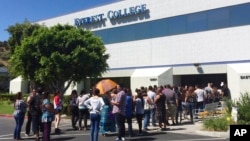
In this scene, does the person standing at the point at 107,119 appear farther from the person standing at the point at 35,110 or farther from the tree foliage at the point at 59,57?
the tree foliage at the point at 59,57

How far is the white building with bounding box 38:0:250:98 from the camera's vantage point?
27.0m

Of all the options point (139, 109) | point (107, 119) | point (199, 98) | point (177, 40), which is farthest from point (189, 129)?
point (177, 40)

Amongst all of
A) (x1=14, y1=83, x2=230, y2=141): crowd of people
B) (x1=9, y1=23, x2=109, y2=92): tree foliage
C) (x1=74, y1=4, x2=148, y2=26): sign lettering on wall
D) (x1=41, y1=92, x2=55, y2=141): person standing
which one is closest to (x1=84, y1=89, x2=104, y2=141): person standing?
(x1=14, y1=83, x2=230, y2=141): crowd of people

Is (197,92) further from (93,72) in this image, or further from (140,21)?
(140,21)

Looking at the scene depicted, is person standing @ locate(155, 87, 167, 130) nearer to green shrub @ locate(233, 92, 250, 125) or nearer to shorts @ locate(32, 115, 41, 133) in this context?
green shrub @ locate(233, 92, 250, 125)

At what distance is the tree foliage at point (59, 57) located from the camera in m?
24.0

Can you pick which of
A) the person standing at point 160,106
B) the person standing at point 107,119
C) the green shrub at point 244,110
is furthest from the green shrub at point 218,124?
the person standing at point 107,119

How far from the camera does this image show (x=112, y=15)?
3641cm

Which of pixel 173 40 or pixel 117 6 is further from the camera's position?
pixel 117 6

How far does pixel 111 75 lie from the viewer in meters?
36.8

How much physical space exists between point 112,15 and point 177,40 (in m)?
8.17

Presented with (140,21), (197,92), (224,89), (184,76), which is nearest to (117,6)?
(140,21)

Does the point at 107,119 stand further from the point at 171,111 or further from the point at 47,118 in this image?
A: the point at 171,111

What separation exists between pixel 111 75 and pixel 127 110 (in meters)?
23.4
